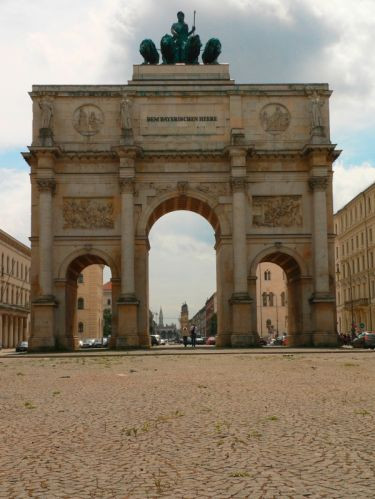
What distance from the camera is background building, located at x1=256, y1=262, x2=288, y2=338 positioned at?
10775 centimetres

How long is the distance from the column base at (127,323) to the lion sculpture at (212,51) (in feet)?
55.1

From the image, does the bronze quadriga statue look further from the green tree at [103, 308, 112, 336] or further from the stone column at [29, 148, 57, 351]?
the green tree at [103, 308, 112, 336]

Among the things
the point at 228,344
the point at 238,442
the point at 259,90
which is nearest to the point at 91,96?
the point at 259,90

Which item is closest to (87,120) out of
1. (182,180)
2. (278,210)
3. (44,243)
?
(182,180)

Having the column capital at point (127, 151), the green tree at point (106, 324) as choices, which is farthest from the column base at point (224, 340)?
the green tree at point (106, 324)

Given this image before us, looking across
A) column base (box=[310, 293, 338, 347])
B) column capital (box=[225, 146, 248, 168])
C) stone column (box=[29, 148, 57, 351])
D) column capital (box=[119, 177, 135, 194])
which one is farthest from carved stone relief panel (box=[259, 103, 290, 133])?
stone column (box=[29, 148, 57, 351])

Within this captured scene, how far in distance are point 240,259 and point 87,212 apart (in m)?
9.64

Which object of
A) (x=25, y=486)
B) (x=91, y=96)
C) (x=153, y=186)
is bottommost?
(x=25, y=486)

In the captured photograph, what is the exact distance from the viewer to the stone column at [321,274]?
138ft

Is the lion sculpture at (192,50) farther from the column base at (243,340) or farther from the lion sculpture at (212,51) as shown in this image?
the column base at (243,340)

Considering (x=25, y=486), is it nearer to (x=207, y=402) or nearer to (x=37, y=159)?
(x=207, y=402)

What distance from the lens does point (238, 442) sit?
9.08 meters

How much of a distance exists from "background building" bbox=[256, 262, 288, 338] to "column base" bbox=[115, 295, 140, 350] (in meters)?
66.7

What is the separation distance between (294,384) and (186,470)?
9664 millimetres
